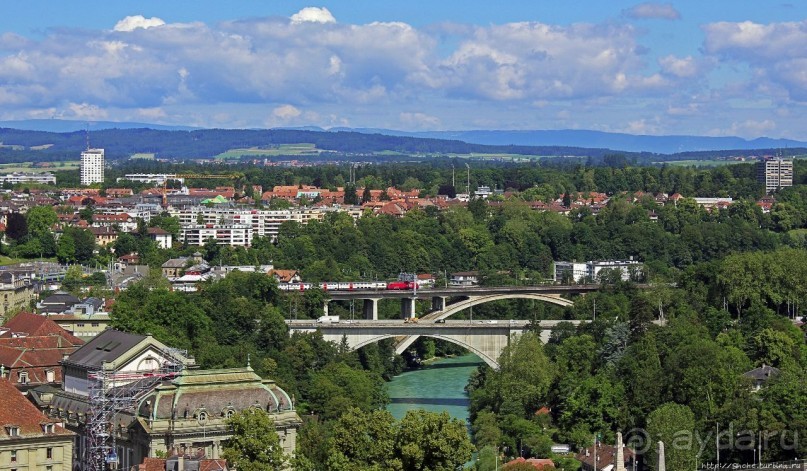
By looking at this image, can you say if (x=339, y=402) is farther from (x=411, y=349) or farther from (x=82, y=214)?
(x=82, y=214)

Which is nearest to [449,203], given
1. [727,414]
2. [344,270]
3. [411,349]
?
[344,270]

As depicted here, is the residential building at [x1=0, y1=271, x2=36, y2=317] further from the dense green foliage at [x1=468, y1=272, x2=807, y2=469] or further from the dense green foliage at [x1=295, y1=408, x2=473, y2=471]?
the dense green foliage at [x1=295, y1=408, x2=473, y2=471]

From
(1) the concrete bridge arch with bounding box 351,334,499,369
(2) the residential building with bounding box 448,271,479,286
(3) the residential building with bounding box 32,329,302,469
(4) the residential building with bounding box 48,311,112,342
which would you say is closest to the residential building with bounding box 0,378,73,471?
(3) the residential building with bounding box 32,329,302,469

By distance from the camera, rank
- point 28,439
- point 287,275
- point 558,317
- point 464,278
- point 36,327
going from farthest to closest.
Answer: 1. point 464,278
2. point 287,275
3. point 558,317
4. point 36,327
5. point 28,439

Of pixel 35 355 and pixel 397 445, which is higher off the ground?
pixel 35 355

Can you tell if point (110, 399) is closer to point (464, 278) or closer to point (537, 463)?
point (537, 463)

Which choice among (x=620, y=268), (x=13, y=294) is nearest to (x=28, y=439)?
(x=13, y=294)

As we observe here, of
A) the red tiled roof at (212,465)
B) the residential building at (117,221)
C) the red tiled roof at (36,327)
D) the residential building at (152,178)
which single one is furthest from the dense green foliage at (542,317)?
the residential building at (152,178)
